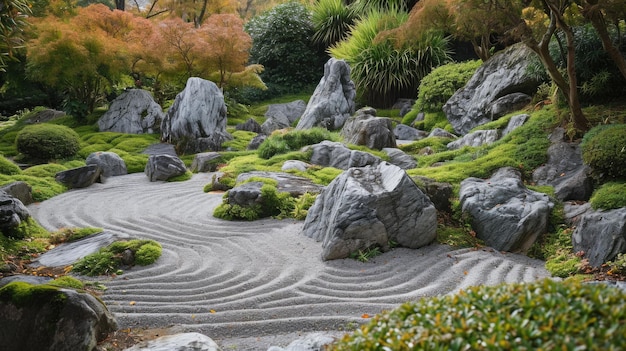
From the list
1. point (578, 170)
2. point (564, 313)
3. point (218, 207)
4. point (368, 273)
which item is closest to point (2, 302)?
point (368, 273)

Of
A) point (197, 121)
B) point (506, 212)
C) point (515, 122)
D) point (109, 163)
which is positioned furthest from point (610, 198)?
point (197, 121)

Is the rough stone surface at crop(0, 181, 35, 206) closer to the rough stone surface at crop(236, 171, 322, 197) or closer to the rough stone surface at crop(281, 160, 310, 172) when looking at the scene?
the rough stone surface at crop(236, 171, 322, 197)

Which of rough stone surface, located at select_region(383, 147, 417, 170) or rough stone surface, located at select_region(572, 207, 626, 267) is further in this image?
rough stone surface, located at select_region(383, 147, 417, 170)

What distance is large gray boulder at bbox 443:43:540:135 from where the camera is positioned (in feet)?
43.4

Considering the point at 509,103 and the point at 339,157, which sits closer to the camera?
the point at 339,157

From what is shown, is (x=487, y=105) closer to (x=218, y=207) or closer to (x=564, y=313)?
(x=218, y=207)

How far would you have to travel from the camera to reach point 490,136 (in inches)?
468

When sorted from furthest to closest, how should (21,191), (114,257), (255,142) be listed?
(255,142) → (21,191) → (114,257)

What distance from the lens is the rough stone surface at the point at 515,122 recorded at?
11398 mm

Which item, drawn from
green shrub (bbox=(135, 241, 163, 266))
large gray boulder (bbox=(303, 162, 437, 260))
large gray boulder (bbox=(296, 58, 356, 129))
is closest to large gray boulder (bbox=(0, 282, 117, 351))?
green shrub (bbox=(135, 241, 163, 266))

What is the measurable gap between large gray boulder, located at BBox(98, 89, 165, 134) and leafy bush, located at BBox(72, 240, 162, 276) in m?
13.0

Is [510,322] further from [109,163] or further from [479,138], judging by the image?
[109,163]

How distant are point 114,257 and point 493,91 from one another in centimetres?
1105

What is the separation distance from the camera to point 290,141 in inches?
577
